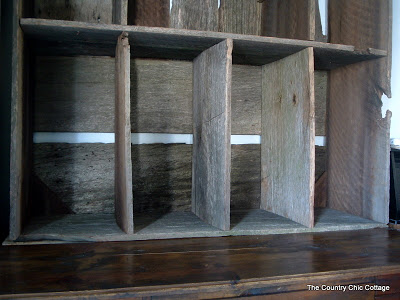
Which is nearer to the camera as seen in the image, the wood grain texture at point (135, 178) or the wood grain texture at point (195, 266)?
the wood grain texture at point (195, 266)

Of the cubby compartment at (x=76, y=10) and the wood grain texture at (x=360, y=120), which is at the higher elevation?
the cubby compartment at (x=76, y=10)

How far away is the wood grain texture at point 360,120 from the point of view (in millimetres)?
1622

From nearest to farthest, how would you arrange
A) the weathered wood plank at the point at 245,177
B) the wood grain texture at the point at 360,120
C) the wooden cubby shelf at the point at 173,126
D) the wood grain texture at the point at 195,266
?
the wood grain texture at the point at 195,266 < the wooden cubby shelf at the point at 173,126 < the wood grain texture at the point at 360,120 < the weathered wood plank at the point at 245,177

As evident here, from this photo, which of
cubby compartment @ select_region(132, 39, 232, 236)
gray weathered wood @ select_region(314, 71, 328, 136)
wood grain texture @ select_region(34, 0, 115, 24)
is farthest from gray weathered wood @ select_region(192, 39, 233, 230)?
gray weathered wood @ select_region(314, 71, 328, 136)

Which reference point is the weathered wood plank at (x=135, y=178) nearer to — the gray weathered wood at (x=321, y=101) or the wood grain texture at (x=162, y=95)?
the wood grain texture at (x=162, y=95)

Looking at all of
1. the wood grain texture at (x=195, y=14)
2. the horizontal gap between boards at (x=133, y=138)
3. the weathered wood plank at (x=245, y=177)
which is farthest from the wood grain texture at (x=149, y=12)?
the weathered wood plank at (x=245, y=177)

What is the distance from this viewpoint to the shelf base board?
1.32m

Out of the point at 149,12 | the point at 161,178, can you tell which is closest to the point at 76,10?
the point at 149,12

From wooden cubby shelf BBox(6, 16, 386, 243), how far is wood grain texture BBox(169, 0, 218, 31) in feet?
0.47

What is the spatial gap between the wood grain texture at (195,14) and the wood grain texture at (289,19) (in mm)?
249

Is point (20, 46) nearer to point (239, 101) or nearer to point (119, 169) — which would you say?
point (119, 169)

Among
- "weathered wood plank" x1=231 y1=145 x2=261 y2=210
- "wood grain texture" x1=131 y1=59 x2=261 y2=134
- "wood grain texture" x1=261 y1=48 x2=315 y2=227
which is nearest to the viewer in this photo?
"wood grain texture" x1=261 y1=48 x2=315 y2=227

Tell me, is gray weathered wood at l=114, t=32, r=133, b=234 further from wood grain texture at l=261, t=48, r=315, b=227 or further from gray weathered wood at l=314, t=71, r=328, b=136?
gray weathered wood at l=314, t=71, r=328, b=136

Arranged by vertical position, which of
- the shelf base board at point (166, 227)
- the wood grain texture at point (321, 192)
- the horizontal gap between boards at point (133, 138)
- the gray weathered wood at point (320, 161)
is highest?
the horizontal gap between boards at point (133, 138)
